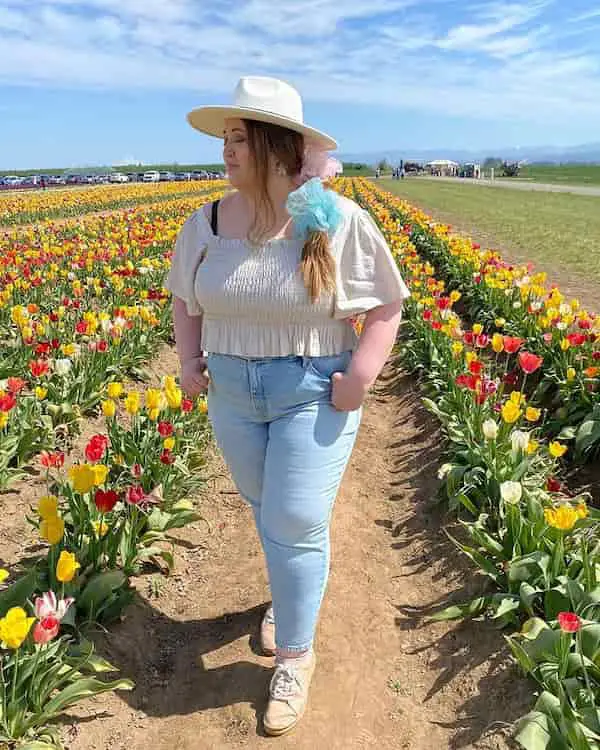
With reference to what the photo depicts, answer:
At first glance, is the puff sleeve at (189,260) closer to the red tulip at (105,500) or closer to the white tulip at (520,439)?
the red tulip at (105,500)

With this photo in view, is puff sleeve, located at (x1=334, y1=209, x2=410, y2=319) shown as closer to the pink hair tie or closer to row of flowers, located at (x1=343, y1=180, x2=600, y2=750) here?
the pink hair tie

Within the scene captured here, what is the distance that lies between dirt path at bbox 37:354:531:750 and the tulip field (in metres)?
0.14

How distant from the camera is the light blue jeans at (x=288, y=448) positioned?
239 centimetres

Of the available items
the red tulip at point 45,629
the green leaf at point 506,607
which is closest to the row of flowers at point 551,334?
the green leaf at point 506,607

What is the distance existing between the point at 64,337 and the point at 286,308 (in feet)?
14.7

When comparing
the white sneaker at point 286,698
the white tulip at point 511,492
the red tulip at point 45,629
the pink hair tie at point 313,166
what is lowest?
the white sneaker at point 286,698

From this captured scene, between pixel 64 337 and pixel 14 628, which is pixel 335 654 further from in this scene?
pixel 64 337

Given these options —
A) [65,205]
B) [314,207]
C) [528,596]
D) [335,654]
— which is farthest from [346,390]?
[65,205]

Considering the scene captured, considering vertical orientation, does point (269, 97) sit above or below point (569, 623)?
above

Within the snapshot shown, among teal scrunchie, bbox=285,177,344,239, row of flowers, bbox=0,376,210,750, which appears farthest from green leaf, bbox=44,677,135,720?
teal scrunchie, bbox=285,177,344,239

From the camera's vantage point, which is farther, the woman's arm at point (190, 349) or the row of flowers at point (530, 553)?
the woman's arm at point (190, 349)

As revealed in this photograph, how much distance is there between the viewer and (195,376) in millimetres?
2732

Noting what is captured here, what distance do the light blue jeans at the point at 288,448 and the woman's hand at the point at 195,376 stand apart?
92mm

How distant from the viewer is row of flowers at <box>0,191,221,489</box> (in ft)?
14.7
